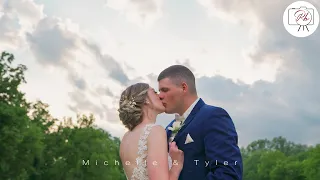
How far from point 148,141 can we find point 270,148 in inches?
4157

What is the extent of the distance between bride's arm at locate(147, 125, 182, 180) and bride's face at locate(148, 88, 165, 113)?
0.69 ft

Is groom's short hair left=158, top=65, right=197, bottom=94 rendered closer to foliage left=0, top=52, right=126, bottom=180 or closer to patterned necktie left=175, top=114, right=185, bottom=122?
patterned necktie left=175, top=114, right=185, bottom=122

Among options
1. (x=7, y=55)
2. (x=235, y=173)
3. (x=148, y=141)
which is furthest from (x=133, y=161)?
(x=7, y=55)

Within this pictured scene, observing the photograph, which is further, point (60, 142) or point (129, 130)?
point (60, 142)

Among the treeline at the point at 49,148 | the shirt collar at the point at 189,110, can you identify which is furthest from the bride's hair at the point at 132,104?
the treeline at the point at 49,148

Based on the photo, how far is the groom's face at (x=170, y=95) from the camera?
6672 millimetres

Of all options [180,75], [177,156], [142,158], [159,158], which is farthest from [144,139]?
[180,75]

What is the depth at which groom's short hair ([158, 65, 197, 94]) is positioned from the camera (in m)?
6.65

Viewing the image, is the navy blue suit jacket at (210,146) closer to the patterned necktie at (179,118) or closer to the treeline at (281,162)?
the patterned necktie at (179,118)

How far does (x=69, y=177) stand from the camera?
186 feet

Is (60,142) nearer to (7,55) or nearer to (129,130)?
(7,55)

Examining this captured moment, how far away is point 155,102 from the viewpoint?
23.0 feet

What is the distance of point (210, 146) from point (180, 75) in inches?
34.2

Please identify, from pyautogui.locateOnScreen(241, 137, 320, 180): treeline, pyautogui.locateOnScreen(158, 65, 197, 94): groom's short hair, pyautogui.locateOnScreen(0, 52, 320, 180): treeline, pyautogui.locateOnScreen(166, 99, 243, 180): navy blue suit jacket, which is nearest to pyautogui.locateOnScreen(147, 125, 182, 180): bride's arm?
pyautogui.locateOnScreen(166, 99, 243, 180): navy blue suit jacket
